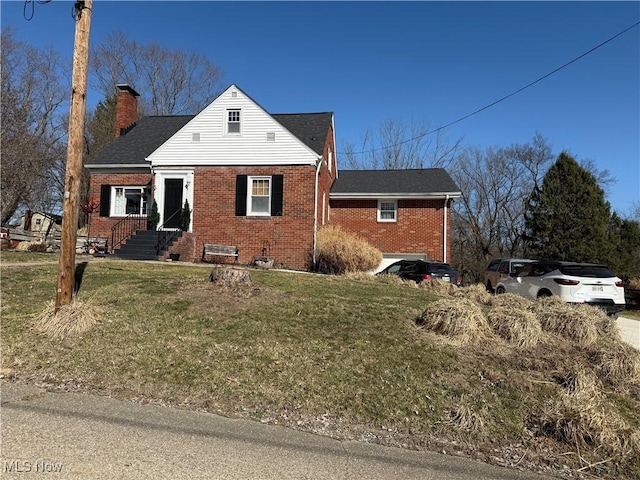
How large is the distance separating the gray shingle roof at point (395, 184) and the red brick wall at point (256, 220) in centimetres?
434

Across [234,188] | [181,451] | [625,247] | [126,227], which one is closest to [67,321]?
[181,451]

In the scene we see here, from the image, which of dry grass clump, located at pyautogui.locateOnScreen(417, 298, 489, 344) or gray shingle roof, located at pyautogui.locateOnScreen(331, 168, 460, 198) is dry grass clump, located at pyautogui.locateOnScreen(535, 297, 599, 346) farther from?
gray shingle roof, located at pyautogui.locateOnScreen(331, 168, 460, 198)

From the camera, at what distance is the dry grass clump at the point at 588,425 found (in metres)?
3.97

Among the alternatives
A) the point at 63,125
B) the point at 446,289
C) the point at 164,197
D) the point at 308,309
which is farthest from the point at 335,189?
the point at 63,125

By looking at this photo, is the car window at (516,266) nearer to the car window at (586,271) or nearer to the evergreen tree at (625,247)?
the car window at (586,271)

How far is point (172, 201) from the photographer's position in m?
18.5

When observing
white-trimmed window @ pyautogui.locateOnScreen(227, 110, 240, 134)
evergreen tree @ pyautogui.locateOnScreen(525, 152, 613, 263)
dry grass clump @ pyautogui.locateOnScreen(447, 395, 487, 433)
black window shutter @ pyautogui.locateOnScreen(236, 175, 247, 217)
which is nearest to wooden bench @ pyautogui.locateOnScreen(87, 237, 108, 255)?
black window shutter @ pyautogui.locateOnScreen(236, 175, 247, 217)

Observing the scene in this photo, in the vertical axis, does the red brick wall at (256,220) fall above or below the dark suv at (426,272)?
above

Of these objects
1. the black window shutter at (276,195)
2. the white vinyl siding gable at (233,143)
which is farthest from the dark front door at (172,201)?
the black window shutter at (276,195)

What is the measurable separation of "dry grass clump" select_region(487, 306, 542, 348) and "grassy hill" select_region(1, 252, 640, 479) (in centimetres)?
2

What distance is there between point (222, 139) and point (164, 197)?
3.49 meters

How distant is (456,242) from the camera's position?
38938 mm

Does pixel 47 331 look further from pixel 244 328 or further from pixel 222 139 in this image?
pixel 222 139

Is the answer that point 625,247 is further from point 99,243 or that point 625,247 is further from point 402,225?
point 99,243
